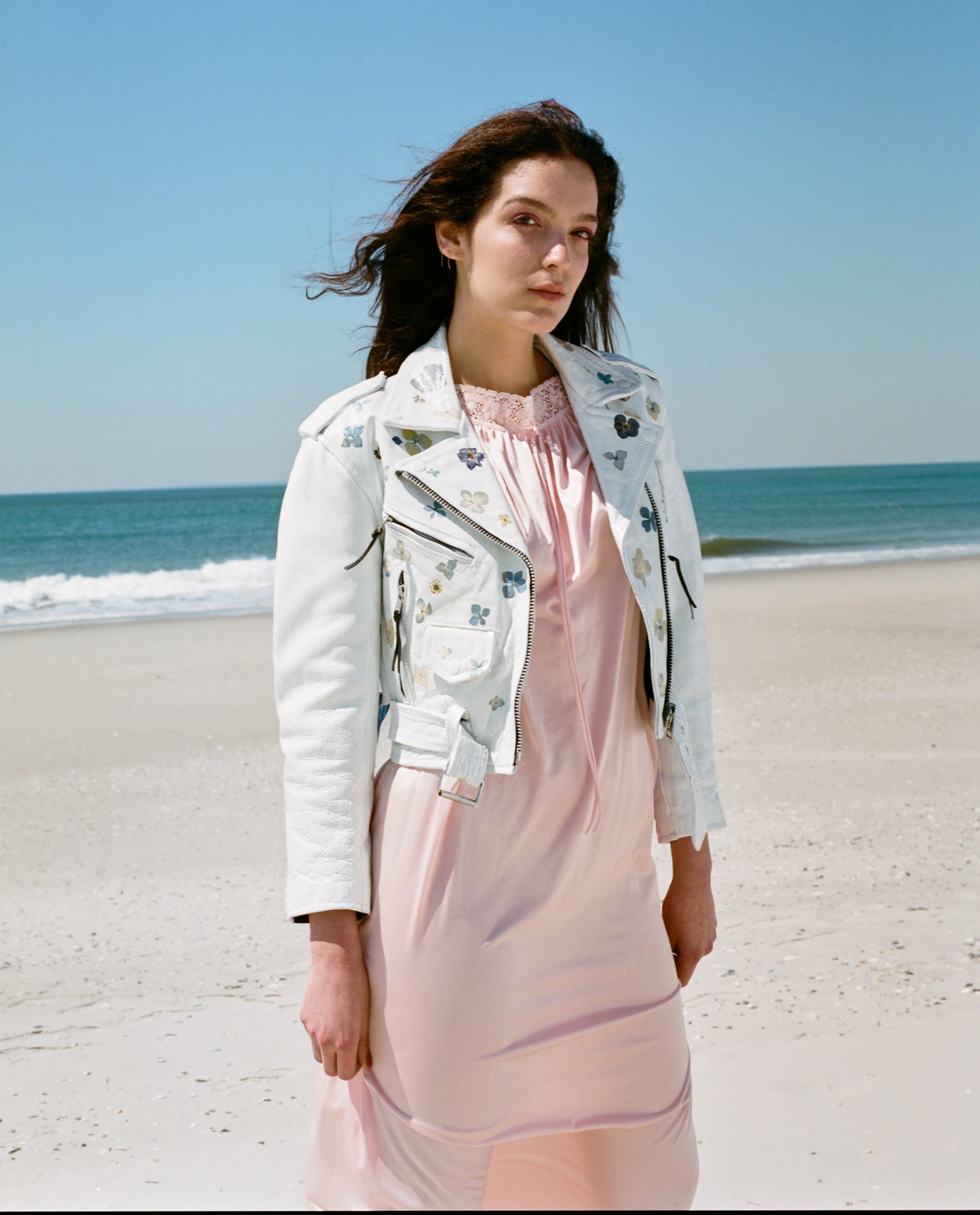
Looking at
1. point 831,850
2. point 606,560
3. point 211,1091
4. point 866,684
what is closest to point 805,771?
point 831,850

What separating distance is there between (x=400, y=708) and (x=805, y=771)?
4.96 m

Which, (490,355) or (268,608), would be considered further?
(268,608)

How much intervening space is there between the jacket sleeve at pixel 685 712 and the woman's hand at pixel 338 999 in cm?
48

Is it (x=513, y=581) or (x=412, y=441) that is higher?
(x=412, y=441)

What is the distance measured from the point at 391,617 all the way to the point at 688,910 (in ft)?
2.23

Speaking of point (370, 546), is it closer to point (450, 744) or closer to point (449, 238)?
point (450, 744)

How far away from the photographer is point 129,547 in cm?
3866

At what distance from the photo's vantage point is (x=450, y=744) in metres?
1.48

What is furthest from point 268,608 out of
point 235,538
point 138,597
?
point 235,538

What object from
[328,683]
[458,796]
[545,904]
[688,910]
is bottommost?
[688,910]

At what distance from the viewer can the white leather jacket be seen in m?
1.50

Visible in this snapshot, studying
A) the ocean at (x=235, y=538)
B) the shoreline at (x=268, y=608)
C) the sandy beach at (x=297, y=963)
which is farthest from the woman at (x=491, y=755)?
the ocean at (x=235, y=538)

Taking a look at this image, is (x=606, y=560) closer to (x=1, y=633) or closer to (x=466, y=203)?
(x=466, y=203)

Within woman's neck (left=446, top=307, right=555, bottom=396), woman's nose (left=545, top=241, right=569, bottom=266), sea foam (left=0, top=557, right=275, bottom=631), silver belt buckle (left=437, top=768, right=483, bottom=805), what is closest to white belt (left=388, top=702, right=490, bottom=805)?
silver belt buckle (left=437, top=768, right=483, bottom=805)
